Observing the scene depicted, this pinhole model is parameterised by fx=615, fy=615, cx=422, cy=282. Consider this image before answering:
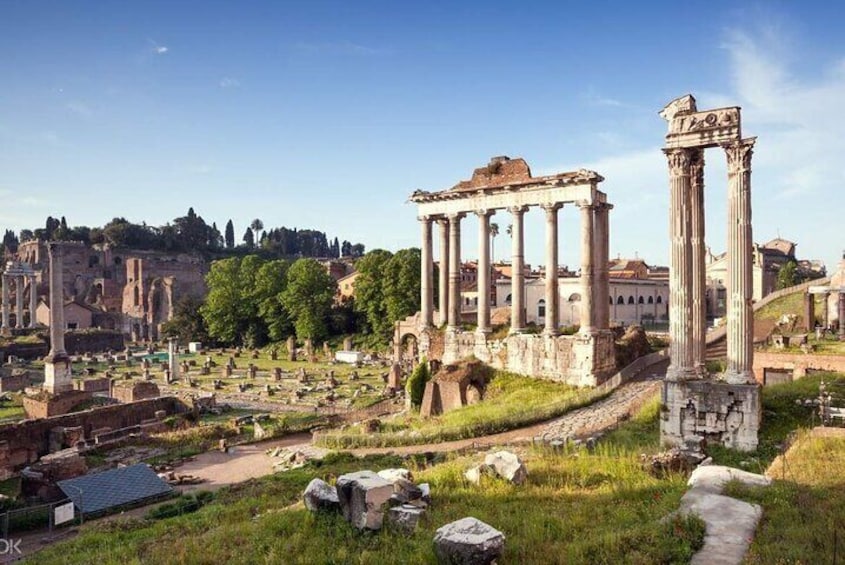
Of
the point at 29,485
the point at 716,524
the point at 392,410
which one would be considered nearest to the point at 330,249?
the point at 392,410

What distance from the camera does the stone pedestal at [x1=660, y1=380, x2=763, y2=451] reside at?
1462 cm

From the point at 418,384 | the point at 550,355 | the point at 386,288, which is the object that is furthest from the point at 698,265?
the point at 386,288

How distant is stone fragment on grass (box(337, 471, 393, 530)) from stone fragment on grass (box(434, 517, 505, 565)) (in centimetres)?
182

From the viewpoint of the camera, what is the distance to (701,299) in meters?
16.2

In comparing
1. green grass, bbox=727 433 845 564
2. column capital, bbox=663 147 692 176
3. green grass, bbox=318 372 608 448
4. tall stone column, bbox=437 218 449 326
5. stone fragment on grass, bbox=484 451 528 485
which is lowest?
green grass, bbox=318 372 608 448

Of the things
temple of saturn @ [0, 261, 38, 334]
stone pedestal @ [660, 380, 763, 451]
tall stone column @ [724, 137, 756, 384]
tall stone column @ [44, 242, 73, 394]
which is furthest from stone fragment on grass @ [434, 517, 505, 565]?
temple of saturn @ [0, 261, 38, 334]

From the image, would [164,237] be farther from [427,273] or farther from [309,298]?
[427,273]

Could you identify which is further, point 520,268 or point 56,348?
point 56,348

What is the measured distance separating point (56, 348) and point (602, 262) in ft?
95.0

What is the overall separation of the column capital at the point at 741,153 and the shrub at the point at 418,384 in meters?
17.0

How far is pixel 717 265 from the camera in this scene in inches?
2474

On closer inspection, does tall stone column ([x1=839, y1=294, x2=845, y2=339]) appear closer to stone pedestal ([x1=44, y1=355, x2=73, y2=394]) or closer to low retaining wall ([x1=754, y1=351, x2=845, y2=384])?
low retaining wall ([x1=754, y1=351, x2=845, y2=384])

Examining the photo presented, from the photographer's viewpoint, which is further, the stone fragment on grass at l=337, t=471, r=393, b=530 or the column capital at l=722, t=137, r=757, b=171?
the column capital at l=722, t=137, r=757, b=171

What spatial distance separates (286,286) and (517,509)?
60.4 m
